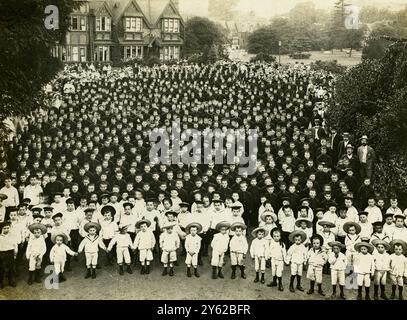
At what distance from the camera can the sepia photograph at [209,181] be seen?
802cm

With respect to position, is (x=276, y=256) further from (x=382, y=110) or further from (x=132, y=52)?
(x=132, y=52)

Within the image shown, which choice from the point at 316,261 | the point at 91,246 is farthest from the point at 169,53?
the point at 316,261

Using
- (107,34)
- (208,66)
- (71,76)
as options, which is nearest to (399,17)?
(208,66)

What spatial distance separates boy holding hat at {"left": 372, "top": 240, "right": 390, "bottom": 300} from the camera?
7.73 metres

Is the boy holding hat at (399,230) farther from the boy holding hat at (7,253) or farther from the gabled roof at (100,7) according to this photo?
the gabled roof at (100,7)

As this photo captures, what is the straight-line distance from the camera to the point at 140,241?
8641mm

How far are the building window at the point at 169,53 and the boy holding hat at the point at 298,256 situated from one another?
20.0 metres

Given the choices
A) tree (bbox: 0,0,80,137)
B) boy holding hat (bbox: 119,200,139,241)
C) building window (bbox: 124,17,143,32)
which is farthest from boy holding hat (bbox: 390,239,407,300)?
building window (bbox: 124,17,143,32)

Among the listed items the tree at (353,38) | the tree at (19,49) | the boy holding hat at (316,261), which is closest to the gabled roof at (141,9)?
the tree at (353,38)

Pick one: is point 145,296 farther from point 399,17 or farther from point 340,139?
point 399,17

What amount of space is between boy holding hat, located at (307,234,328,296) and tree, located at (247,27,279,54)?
14887 mm

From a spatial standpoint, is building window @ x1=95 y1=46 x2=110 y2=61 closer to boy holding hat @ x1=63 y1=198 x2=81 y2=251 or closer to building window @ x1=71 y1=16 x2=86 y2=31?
building window @ x1=71 y1=16 x2=86 y2=31

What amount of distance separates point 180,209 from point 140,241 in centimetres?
128

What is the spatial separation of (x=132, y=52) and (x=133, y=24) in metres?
2.43
